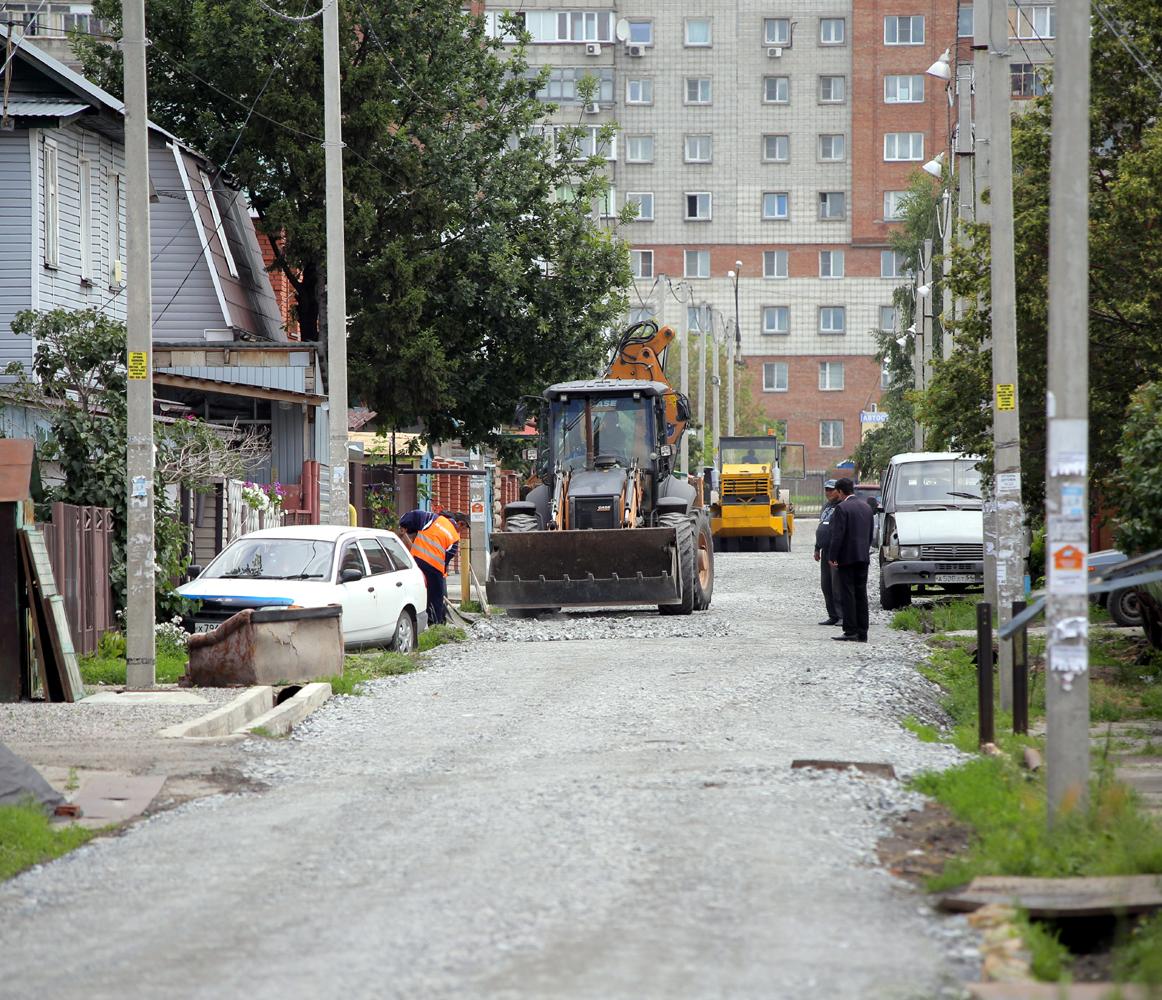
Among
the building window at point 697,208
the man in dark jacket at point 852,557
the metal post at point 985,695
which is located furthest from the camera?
the building window at point 697,208

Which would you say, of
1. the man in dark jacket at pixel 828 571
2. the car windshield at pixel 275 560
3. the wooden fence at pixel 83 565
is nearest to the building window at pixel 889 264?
the man in dark jacket at pixel 828 571

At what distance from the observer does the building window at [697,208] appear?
282 feet

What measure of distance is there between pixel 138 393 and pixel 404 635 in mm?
5203

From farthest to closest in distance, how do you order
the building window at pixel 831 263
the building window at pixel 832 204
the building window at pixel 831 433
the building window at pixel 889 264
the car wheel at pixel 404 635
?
the building window at pixel 831 433 → the building window at pixel 831 263 → the building window at pixel 889 264 → the building window at pixel 832 204 → the car wheel at pixel 404 635

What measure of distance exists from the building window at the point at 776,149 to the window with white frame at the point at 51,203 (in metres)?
61.6

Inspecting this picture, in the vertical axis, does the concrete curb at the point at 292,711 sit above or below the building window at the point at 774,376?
below

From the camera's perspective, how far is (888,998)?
596 cm

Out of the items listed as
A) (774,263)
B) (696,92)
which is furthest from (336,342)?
(774,263)

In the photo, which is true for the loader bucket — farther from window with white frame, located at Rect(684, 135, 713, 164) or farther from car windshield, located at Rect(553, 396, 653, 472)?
window with white frame, located at Rect(684, 135, 713, 164)

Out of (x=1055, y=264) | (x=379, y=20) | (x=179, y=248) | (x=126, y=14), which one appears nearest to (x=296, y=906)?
(x=1055, y=264)

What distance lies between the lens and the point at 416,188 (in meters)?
34.2

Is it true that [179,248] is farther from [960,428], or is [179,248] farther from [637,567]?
[960,428]

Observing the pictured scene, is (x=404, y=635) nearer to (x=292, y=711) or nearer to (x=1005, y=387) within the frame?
(x=292, y=711)

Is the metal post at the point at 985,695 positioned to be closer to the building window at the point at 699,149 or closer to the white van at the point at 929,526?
the white van at the point at 929,526
